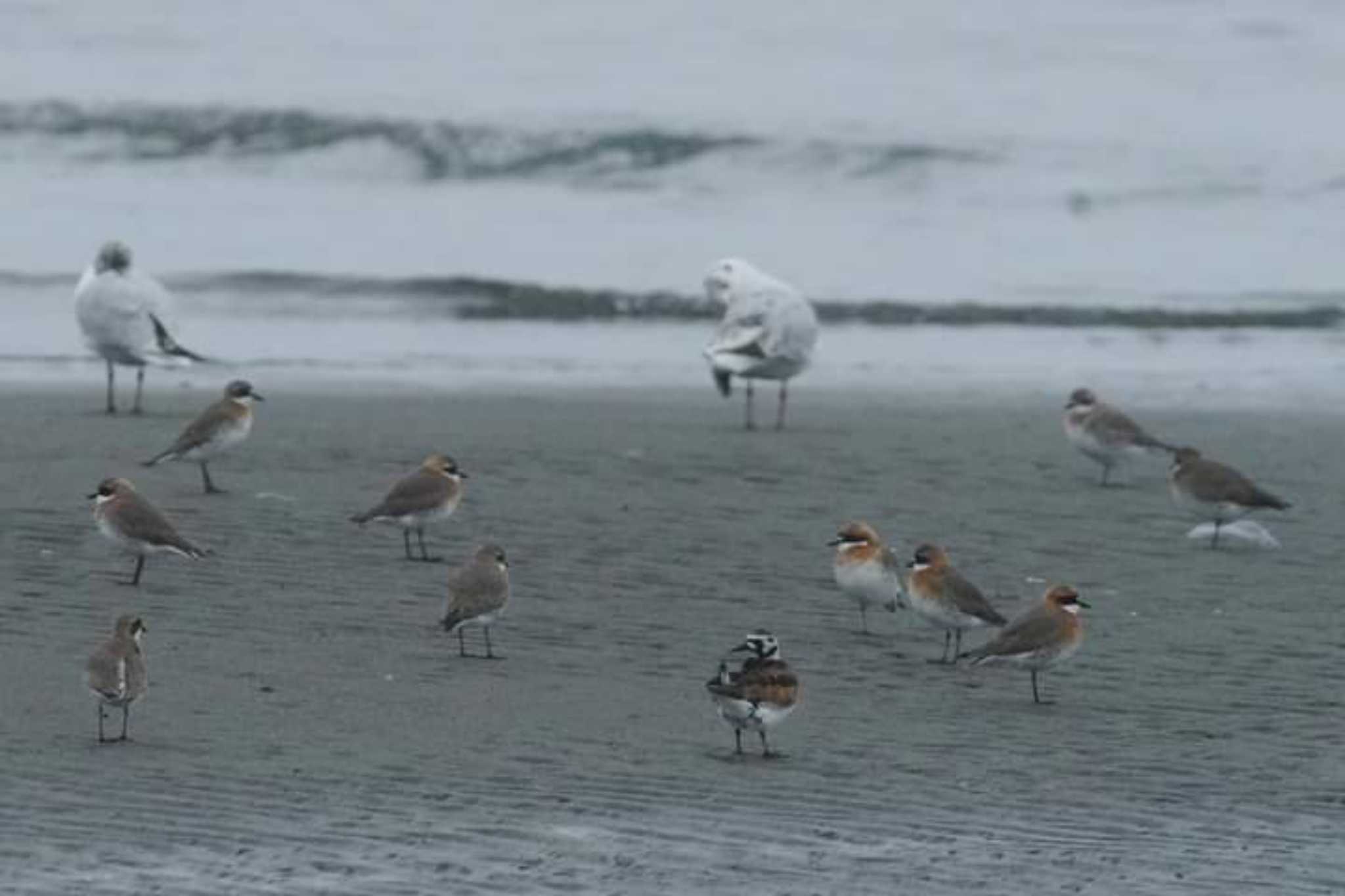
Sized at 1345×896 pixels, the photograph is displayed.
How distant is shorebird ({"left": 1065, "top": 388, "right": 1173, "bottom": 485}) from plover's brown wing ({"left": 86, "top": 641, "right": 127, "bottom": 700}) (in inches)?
331

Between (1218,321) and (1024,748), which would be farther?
(1218,321)

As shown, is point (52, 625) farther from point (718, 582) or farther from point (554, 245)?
point (554, 245)

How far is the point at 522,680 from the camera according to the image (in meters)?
11.8

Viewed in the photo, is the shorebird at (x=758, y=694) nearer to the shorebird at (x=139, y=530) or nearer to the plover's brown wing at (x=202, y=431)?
the shorebird at (x=139, y=530)

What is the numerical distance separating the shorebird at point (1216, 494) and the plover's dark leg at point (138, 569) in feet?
17.4

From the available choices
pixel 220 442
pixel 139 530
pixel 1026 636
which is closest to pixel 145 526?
pixel 139 530

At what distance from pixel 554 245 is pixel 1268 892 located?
2184 cm

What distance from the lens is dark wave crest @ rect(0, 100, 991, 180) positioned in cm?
3481

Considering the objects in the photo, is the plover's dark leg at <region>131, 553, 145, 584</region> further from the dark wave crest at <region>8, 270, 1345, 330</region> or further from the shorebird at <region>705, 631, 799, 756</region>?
the dark wave crest at <region>8, 270, 1345, 330</region>

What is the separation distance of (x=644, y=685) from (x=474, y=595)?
0.77 metres

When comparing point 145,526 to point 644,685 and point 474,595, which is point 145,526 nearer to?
point 474,595

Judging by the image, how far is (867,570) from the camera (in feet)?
42.6

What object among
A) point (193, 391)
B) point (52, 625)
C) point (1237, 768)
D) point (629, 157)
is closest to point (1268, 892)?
point (1237, 768)

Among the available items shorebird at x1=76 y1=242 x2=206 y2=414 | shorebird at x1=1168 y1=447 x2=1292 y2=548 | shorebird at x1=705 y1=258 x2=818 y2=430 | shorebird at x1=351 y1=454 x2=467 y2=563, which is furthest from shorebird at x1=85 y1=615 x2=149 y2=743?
shorebird at x1=705 y1=258 x2=818 y2=430
